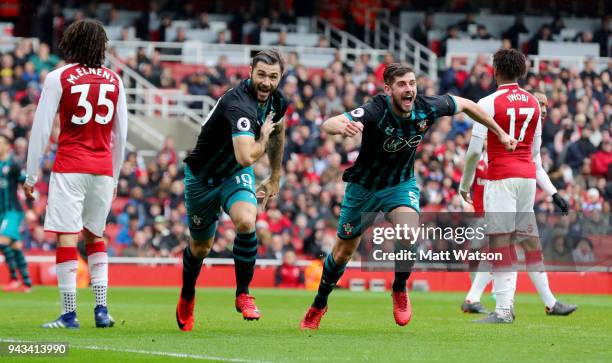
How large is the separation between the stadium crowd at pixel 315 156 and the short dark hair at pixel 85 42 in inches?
497

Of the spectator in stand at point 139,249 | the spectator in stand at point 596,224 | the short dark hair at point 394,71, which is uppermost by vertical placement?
the short dark hair at point 394,71

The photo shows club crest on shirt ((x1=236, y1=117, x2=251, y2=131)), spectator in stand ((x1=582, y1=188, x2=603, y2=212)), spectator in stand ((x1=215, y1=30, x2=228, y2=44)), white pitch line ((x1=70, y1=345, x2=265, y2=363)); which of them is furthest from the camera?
spectator in stand ((x1=215, y1=30, x2=228, y2=44))

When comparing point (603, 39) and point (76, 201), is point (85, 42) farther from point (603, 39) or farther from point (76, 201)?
point (603, 39)

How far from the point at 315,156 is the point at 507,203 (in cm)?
1398

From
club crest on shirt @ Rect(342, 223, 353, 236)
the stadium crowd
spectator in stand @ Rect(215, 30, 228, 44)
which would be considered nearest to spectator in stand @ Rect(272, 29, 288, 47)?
spectator in stand @ Rect(215, 30, 228, 44)

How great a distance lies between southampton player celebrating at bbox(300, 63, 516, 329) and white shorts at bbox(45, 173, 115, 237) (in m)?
1.97

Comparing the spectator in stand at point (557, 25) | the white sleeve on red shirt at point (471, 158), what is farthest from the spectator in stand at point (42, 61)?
the white sleeve on red shirt at point (471, 158)

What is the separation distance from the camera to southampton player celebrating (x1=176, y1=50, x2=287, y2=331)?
984cm

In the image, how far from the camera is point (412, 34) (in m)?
33.8

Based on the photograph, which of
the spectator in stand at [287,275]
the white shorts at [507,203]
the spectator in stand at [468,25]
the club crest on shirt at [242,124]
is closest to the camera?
the club crest on shirt at [242,124]

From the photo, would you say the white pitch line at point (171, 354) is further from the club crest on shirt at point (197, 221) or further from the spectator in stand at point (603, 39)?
the spectator in stand at point (603, 39)

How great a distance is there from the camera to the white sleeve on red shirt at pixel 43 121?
10055 millimetres

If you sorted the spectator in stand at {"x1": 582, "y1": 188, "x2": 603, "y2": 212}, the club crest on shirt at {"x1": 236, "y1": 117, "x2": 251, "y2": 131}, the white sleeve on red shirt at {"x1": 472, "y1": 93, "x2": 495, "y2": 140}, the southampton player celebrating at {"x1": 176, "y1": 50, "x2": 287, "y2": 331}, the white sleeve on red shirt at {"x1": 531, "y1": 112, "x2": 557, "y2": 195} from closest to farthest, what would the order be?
1. the club crest on shirt at {"x1": 236, "y1": 117, "x2": 251, "y2": 131}
2. the southampton player celebrating at {"x1": 176, "y1": 50, "x2": 287, "y2": 331}
3. the white sleeve on red shirt at {"x1": 472, "y1": 93, "x2": 495, "y2": 140}
4. the white sleeve on red shirt at {"x1": 531, "y1": 112, "x2": 557, "y2": 195}
5. the spectator in stand at {"x1": 582, "y1": 188, "x2": 603, "y2": 212}

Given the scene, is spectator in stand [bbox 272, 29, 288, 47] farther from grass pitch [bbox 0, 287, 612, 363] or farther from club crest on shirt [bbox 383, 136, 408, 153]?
club crest on shirt [bbox 383, 136, 408, 153]
